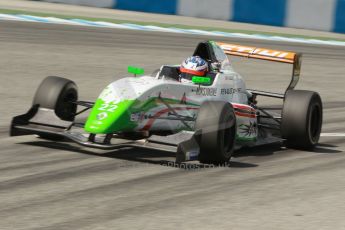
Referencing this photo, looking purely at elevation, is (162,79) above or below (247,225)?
above

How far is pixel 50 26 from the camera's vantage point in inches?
845

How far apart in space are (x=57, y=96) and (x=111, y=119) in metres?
1.23

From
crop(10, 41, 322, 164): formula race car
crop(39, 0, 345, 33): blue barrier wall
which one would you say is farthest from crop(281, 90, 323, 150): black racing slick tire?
crop(39, 0, 345, 33): blue barrier wall

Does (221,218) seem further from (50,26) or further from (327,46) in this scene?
(327,46)

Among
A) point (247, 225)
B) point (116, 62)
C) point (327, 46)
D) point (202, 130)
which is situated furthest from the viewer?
point (327, 46)

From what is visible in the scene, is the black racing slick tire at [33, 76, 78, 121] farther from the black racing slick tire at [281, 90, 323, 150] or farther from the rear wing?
the black racing slick tire at [281, 90, 323, 150]

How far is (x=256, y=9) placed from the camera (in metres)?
26.8

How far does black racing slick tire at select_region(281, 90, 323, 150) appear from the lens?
9.43m

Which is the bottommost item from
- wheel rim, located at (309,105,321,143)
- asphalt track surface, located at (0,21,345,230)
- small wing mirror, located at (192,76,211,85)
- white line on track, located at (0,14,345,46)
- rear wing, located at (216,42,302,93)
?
asphalt track surface, located at (0,21,345,230)

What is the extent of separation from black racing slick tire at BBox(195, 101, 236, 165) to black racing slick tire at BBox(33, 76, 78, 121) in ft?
5.61

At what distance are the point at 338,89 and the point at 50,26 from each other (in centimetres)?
820

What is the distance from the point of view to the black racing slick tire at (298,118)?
30.9 ft

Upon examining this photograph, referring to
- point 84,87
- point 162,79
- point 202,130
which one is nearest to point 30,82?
point 84,87

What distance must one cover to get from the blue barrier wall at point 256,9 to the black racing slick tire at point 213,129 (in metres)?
18.4
